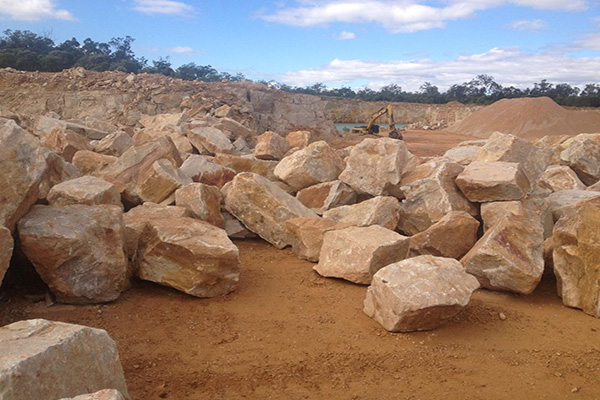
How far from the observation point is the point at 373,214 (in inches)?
223

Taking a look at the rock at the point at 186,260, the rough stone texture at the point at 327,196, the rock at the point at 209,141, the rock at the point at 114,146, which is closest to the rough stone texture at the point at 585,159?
the rough stone texture at the point at 327,196

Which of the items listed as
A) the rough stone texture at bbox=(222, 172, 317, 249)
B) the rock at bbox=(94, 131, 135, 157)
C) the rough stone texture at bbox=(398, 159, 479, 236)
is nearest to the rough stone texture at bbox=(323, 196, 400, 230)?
the rough stone texture at bbox=(398, 159, 479, 236)

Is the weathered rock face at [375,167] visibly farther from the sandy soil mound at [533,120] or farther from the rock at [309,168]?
the sandy soil mound at [533,120]

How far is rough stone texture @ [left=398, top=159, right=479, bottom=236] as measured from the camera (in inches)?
226

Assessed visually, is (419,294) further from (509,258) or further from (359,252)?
(509,258)

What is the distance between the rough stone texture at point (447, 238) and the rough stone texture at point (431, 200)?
40 centimetres

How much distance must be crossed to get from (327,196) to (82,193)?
302cm

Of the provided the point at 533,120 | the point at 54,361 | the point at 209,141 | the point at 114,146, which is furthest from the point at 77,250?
the point at 533,120

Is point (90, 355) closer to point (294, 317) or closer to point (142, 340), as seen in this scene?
point (142, 340)

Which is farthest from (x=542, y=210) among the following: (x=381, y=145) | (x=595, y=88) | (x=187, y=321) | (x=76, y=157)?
(x=595, y=88)

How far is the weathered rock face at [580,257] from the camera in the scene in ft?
14.0

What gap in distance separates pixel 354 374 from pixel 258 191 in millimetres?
2950

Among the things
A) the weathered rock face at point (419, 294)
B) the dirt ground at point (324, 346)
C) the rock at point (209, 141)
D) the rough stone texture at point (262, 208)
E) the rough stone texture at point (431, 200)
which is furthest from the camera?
the rock at point (209, 141)

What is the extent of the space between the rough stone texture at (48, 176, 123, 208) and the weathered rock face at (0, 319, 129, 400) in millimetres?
2527
